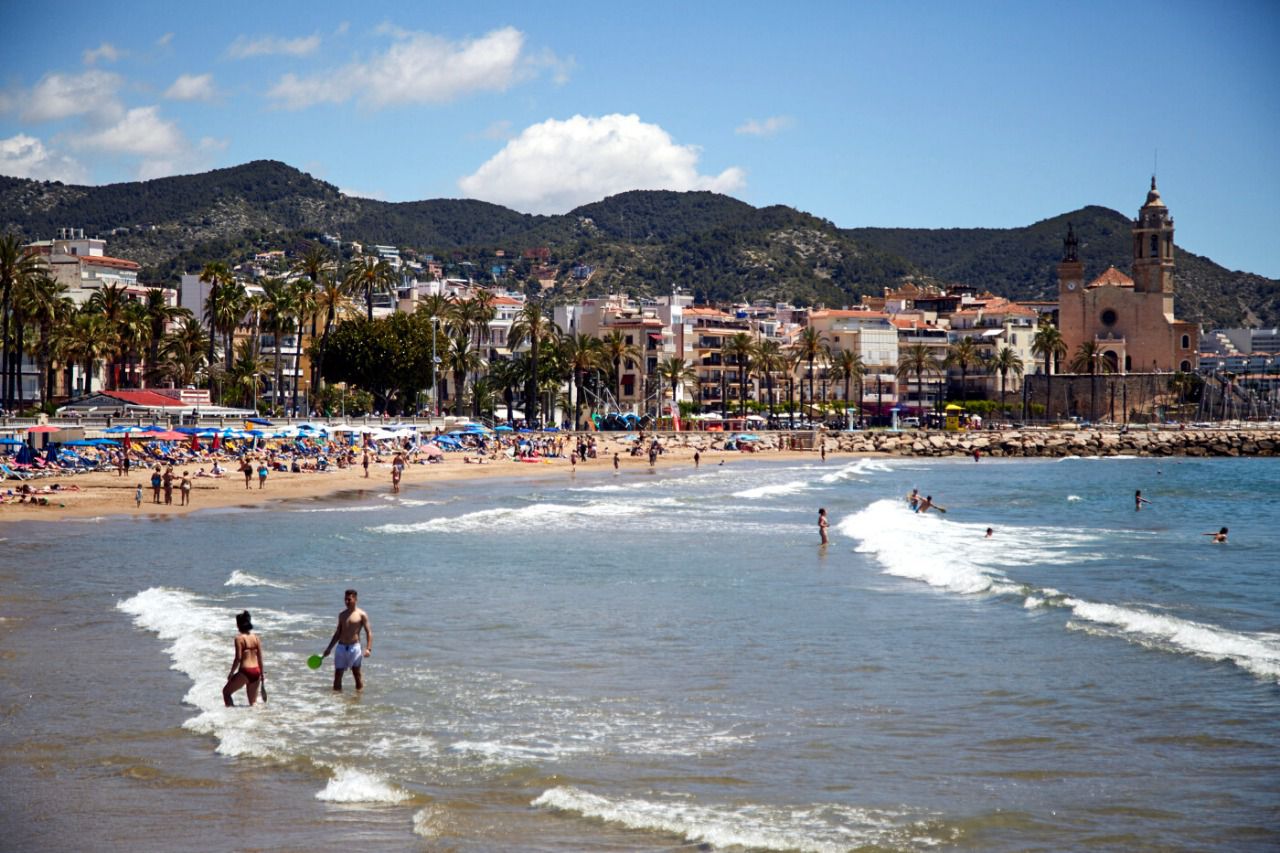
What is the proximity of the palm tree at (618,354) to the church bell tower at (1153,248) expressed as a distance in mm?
52400

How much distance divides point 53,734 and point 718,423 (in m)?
90.6

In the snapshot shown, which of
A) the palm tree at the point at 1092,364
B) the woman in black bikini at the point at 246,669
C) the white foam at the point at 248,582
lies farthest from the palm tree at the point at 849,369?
the woman in black bikini at the point at 246,669

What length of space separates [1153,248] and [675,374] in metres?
53.1

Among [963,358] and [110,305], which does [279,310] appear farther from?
[963,358]

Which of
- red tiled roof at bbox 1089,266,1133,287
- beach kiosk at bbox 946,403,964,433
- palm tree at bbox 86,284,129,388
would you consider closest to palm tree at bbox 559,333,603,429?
beach kiosk at bbox 946,403,964,433

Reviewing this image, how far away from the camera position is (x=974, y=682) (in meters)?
16.2

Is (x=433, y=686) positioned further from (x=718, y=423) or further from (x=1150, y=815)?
(x=718, y=423)

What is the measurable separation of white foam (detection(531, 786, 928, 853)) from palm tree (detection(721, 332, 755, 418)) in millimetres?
94817

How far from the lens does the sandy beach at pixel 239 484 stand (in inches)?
1473

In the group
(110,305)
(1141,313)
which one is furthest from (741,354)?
(110,305)

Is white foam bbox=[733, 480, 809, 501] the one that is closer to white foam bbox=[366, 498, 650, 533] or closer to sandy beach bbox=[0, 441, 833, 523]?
white foam bbox=[366, 498, 650, 533]

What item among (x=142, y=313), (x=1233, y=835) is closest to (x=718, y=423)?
(x=142, y=313)

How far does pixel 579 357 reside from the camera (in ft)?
313

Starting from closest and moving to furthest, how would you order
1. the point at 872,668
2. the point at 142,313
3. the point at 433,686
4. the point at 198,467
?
the point at 433,686 → the point at 872,668 → the point at 198,467 → the point at 142,313
